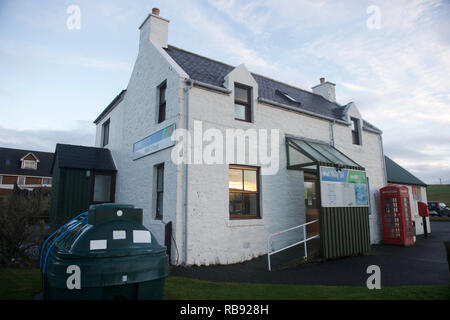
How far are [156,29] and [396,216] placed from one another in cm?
1310

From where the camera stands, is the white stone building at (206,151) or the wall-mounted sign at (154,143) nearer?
the white stone building at (206,151)

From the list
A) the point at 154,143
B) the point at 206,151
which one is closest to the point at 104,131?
the point at 154,143

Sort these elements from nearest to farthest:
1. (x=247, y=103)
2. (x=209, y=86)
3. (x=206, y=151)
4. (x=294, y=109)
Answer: (x=206, y=151), (x=209, y=86), (x=247, y=103), (x=294, y=109)

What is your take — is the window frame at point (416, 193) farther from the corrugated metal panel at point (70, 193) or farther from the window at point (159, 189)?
the corrugated metal panel at point (70, 193)

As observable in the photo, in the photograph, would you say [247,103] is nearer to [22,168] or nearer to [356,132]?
[356,132]

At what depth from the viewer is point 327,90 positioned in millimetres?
17641

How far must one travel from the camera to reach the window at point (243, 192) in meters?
9.44

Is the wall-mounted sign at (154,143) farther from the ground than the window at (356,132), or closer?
closer

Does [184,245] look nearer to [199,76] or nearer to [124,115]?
[199,76]

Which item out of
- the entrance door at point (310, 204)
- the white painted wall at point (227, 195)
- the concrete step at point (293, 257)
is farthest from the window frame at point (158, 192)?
the entrance door at point (310, 204)

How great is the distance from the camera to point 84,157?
13.3 metres

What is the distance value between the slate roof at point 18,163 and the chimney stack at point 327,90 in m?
41.3

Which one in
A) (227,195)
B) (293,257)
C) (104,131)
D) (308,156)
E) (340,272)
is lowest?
(340,272)

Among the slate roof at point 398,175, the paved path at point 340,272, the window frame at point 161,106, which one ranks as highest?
the window frame at point 161,106
